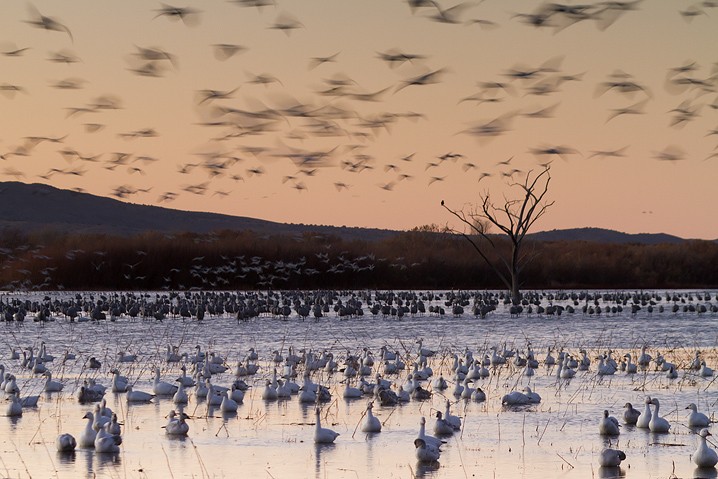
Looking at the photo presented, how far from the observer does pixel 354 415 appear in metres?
14.9

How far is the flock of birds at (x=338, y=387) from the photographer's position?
496 inches

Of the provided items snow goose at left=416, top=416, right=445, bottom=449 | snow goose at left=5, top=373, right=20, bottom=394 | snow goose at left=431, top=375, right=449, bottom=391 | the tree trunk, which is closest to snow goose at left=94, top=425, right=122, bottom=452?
snow goose at left=416, top=416, right=445, bottom=449

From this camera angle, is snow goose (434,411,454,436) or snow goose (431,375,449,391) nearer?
snow goose (434,411,454,436)

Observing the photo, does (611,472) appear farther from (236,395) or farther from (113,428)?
→ (236,395)

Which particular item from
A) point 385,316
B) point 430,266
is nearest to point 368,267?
point 430,266

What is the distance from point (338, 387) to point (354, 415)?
3136 millimetres

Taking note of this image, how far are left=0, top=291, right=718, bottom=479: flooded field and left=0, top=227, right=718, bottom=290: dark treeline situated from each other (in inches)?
1105

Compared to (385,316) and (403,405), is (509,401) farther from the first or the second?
(385,316)

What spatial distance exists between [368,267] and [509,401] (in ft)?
139

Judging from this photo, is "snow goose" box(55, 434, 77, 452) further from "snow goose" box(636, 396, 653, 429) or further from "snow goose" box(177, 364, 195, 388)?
"snow goose" box(636, 396, 653, 429)

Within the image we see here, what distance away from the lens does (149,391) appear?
17.4m

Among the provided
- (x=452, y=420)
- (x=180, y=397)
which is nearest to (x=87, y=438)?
(x=180, y=397)

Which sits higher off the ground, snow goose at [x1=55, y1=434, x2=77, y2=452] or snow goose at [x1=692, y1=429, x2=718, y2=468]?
snow goose at [x1=692, y1=429, x2=718, y2=468]

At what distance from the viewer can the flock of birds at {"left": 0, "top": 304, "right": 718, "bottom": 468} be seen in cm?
1259
